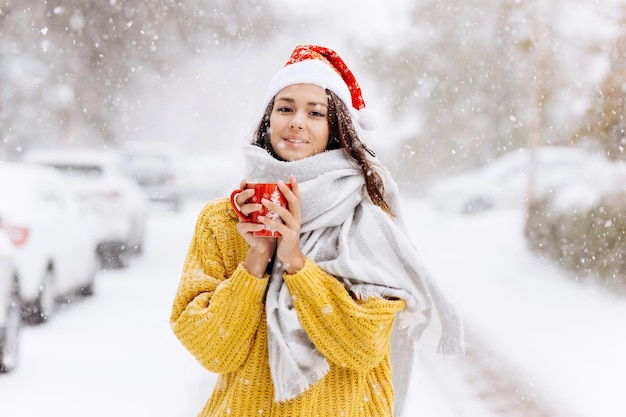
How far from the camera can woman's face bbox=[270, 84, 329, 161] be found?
172 centimetres

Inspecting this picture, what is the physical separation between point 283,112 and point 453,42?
52.2 ft

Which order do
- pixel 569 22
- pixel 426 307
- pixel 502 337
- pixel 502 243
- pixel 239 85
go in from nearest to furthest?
pixel 426 307 → pixel 502 337 → pixel 569 22 → pixel 502 243 → pixel 239 85

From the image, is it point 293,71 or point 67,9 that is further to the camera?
point 67,9

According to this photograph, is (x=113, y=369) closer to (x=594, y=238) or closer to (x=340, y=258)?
(x=340, y=258)

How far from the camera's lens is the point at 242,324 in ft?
5.24

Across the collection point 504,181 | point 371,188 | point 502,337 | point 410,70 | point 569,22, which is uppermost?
point 410,70

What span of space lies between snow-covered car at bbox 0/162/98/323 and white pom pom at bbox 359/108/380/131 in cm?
396

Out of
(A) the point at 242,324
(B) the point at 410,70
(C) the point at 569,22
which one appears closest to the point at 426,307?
(A) the point at 242,324

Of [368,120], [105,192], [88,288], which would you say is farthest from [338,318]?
[105,192]

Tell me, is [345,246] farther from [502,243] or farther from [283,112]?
[502,243]

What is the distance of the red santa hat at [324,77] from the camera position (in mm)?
1785

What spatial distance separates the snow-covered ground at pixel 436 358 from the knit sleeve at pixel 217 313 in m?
0.96

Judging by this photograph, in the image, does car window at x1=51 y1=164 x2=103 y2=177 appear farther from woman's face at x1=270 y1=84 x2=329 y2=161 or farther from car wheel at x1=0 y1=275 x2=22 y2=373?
woman's face at x1=270 y1=84 x2=329 y2=161

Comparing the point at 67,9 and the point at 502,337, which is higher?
the point at 67,9
